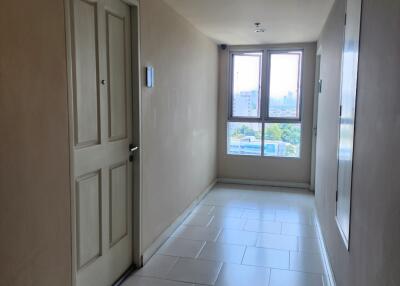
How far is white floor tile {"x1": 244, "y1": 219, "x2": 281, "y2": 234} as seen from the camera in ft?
13.2

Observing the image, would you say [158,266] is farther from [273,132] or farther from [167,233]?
[273,132]

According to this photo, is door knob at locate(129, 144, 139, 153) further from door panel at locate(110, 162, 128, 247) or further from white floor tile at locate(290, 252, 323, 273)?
white floor tile at locate(290, 252, 323, 273)

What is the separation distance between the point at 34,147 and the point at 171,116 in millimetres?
2161

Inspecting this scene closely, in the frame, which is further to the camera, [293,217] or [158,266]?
[293,217]

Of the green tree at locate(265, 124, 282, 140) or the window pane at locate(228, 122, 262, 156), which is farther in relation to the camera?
the window pane at locate(228, 122, 262, 156)

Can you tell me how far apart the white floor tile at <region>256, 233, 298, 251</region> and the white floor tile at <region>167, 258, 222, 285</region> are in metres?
0.66

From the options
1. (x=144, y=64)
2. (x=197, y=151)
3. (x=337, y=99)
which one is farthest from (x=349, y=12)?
(x=197, y=151)

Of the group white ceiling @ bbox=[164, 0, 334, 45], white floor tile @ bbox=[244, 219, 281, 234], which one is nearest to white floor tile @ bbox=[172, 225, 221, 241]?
white floor tile @ bbox=[244, 219, 281, 234]

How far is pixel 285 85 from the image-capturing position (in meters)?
5.94

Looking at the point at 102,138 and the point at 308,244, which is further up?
the point at 102,138

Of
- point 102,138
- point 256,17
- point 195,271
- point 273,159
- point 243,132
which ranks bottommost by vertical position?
point 195,271

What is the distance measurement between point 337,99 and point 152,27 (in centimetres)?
169

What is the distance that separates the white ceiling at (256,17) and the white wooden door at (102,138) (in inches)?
42.5

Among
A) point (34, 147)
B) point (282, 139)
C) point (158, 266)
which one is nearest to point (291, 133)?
point (282, 139)
